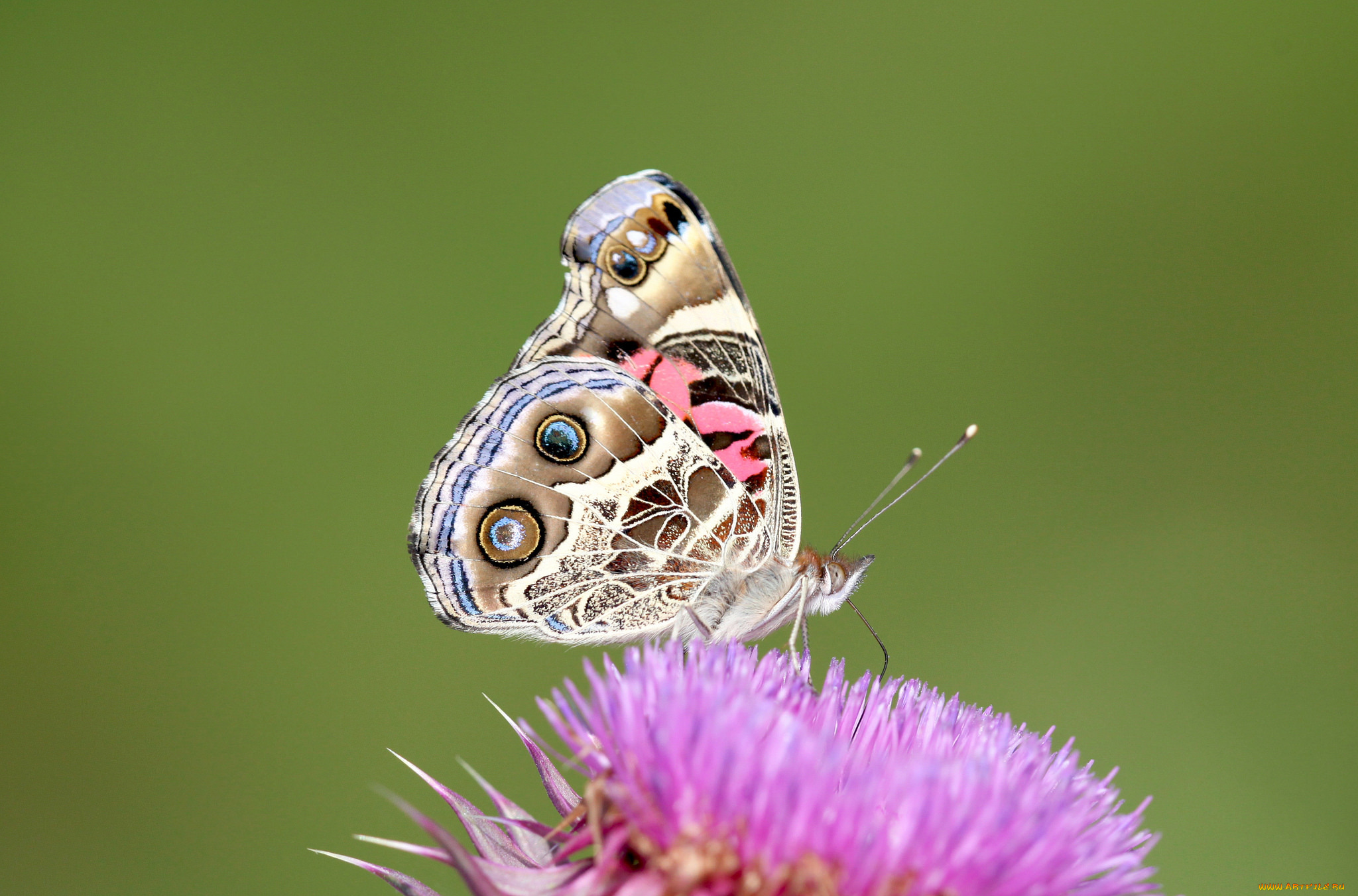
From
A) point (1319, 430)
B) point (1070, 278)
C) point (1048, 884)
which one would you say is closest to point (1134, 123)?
point (1070, 278)

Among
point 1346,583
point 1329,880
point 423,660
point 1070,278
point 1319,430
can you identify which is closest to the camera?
point 1329,880

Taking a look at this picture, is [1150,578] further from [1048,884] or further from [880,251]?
[1048,884]

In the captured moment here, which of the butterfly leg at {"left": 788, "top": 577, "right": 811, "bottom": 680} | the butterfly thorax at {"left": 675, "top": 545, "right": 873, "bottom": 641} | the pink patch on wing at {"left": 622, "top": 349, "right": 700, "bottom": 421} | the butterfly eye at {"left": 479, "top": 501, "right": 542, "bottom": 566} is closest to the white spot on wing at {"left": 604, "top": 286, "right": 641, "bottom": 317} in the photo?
the pink patch on wing at {"left": 622, "top": 349, "right": 700, "bottom": 421}

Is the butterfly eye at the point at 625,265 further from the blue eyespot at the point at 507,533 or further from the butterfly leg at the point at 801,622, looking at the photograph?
the butterfly leg at the point at 801,622

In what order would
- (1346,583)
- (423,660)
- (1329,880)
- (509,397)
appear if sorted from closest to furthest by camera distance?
(509,397)
(1329,880)
(423,660)
(1346,583)

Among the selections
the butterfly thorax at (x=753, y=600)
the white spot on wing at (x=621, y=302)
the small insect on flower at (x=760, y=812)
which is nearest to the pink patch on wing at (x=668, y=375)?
the white spot on wing at (x=621, y=302)

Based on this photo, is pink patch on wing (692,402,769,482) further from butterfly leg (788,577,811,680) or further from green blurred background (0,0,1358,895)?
green blurred background (0,0,1358,895)
